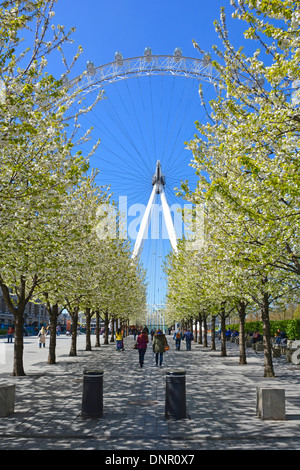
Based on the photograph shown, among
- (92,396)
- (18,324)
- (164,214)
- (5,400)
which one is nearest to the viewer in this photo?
(5,400)

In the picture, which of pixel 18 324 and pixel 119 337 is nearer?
pixel 18 324

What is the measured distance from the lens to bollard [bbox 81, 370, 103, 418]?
11.2 meters

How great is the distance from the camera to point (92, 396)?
11219mm

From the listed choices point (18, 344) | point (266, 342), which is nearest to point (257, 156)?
point (266, 342)

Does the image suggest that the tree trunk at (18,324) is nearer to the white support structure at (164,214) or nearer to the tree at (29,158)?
the tree at (29,158)

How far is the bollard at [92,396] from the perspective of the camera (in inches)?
440

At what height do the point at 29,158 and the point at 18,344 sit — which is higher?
the point at 29,158

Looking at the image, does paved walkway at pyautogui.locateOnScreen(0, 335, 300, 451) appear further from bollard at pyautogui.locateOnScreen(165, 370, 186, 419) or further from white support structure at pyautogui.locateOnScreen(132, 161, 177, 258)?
white support structure at pyautogui.locateOnScreen(132, 161, 177, 258)

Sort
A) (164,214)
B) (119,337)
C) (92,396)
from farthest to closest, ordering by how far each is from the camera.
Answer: (164,214), (119,337), (92,396)

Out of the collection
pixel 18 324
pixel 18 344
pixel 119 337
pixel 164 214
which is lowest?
pixel 119 337

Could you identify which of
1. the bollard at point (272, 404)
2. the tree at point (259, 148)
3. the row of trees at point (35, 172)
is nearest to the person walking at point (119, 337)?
the row of trees at point (35, 172)

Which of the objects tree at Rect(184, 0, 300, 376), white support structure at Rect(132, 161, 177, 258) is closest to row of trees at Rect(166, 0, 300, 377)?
tree at Rect(184, 0, 300, 376)

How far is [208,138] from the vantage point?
50.6 ft

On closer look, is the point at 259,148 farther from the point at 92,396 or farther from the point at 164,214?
the point at 164,214
